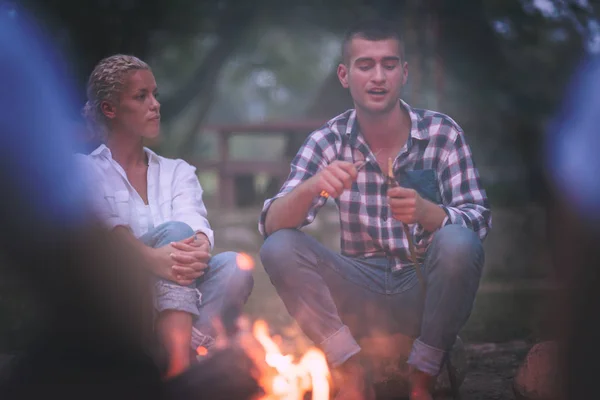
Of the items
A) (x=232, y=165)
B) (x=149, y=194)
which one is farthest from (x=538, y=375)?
(x=232, y=165)

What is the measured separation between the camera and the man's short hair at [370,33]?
328 cm

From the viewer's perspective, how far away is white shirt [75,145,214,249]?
2947mm

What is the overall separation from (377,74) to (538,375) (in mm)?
1387

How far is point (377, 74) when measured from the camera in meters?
3.21

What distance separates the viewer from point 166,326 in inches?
114

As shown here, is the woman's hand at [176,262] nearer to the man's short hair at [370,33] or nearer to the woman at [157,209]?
the woman at [157,209]

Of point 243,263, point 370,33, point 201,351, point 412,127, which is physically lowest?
point 201,351

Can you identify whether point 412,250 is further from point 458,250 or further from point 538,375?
point 538,375

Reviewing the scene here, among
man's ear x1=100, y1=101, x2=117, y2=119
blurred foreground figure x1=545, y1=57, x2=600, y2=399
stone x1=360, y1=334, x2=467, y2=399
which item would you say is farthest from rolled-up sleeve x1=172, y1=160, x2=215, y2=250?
blurred foreground figure x1=545, y1=57, x2=600, y2=399

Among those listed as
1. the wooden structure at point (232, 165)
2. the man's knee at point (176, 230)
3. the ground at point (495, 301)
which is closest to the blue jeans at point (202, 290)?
the man's knee at point (176, 230)

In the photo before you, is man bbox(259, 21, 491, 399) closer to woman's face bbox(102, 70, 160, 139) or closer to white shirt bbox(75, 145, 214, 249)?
white shirt bbox(75, 145, 214, 249)

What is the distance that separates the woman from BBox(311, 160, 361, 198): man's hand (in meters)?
0.53

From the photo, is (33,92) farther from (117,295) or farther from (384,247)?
(384,247)

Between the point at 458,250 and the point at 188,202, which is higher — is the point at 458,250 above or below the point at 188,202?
below
